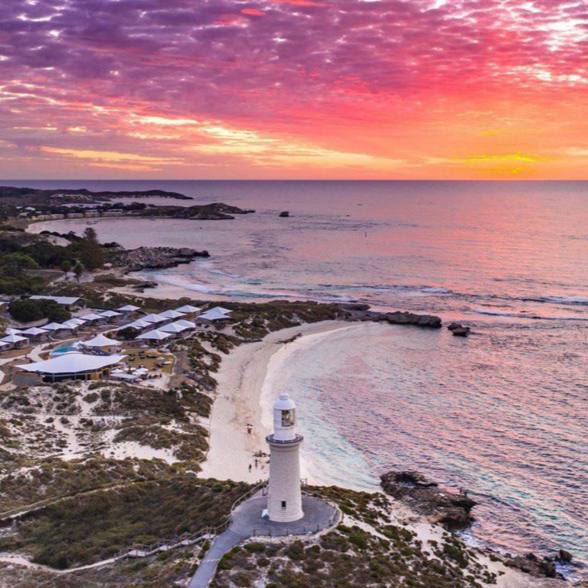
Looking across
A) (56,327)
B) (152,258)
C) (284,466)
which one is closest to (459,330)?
(56,327)

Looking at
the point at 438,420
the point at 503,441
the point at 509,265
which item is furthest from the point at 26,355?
the point at 509,265

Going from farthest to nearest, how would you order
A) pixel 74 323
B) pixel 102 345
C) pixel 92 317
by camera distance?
pixel 92 317, pixel 74 323, pixel 102 345

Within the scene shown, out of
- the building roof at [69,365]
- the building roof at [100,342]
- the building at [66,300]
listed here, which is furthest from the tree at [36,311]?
the building roof at [69,365]

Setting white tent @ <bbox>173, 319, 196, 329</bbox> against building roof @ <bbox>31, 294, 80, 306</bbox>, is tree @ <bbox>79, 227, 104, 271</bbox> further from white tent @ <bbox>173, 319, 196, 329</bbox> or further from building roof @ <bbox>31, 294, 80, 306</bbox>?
white tent @ <bbox>173, 319, 196, 329</bbox>

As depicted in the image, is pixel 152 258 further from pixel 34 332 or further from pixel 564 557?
pixel 564 557

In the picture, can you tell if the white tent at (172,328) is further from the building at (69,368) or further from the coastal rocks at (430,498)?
the coastal rocks at (430,498)

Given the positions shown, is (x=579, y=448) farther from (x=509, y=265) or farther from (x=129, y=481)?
(x=509, y=265)
